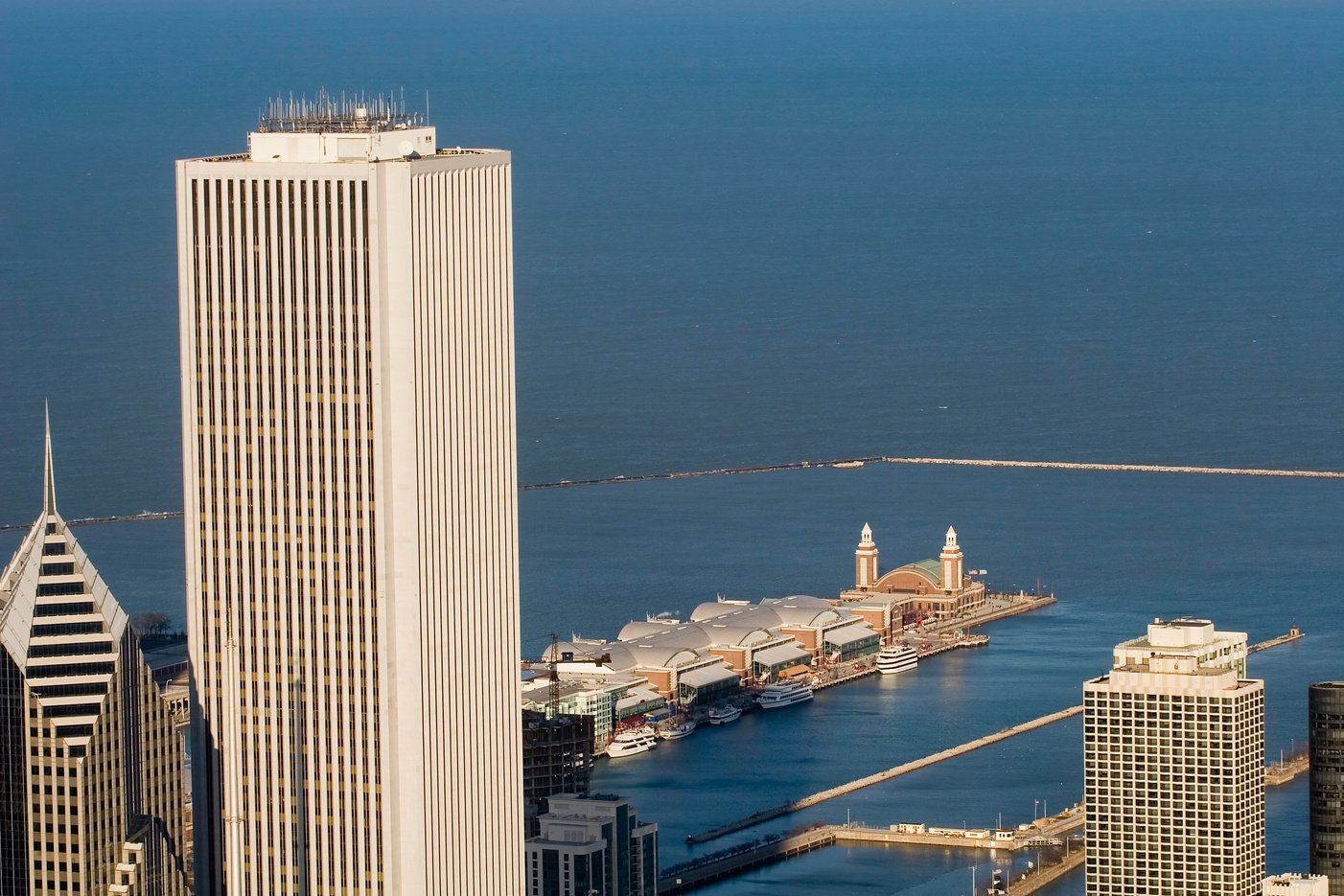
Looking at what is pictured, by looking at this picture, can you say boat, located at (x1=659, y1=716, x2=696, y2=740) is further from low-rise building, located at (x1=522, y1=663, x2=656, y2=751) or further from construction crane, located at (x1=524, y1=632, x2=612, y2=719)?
construction crane, located at (x1=524, y1=632, x2=612, y2=719)

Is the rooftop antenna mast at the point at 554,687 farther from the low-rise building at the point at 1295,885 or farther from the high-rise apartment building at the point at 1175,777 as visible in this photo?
the low-rise building at the point at 1295,885

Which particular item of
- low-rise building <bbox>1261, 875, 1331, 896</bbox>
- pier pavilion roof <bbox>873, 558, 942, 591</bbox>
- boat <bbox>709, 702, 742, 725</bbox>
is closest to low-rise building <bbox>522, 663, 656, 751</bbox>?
boat <bbox>709, 702, 742, 725</bbox>

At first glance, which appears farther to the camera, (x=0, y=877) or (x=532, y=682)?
(x=532, y=682)

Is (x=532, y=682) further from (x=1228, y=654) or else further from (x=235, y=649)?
(x=235, y=649)

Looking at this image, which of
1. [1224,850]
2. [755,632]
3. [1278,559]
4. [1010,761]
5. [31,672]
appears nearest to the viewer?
[31,672]

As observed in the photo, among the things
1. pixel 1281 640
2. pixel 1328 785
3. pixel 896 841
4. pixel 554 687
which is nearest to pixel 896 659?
pixel 1281 640

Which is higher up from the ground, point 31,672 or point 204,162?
point 204,162

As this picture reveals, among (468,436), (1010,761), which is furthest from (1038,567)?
(468,436)

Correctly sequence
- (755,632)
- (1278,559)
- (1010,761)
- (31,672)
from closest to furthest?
(31,672), (1010,761), (755,632), (1278,559)
